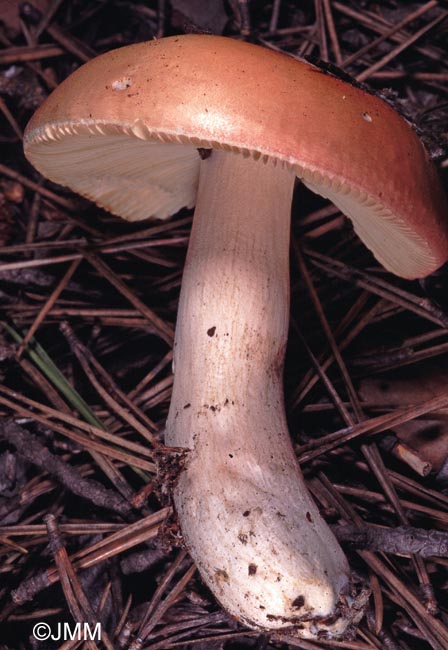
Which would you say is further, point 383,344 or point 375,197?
point 383,344

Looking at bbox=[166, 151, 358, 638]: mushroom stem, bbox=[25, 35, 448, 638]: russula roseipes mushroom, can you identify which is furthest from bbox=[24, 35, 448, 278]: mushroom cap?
bbox=[166, 151, 358, 638]: mushroom stem

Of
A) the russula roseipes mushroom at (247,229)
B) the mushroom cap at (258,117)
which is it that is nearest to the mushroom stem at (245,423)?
the russula roseipes mushroom at (247,229)

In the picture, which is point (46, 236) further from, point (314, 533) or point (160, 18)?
point (314, 533)

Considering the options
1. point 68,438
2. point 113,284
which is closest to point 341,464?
point 68,438

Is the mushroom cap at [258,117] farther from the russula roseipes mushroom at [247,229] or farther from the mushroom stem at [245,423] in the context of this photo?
the mushroom stem at [245,423]

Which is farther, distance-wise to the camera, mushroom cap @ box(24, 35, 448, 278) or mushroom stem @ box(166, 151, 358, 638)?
mushroom stem @ box(166, 151, 358, 638)

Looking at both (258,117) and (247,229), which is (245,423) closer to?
(247,229)

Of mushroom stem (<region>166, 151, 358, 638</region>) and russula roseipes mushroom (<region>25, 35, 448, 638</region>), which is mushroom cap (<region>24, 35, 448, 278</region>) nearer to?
russula roseipes mushroom (<region>25, 35, 448, 638</region>)
